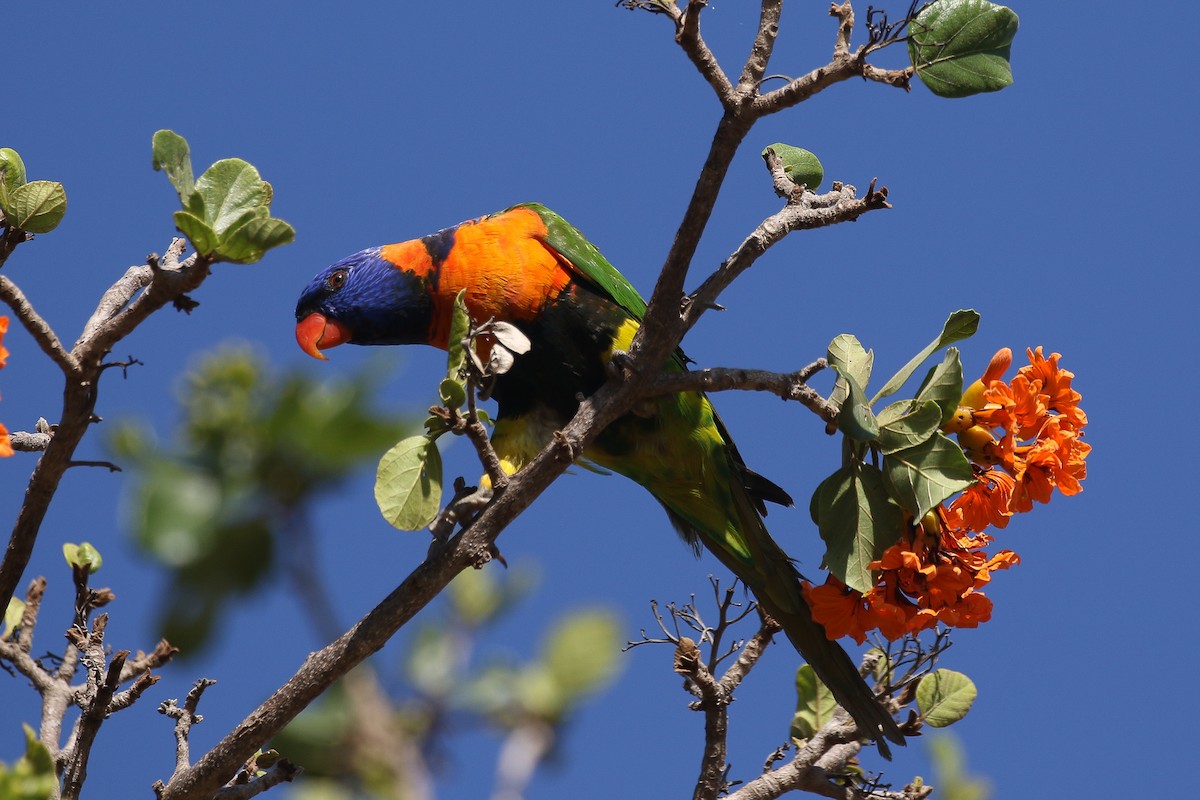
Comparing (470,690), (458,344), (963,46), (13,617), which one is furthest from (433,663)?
(13,617)

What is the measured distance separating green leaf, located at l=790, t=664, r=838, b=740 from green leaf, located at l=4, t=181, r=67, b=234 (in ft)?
9.02

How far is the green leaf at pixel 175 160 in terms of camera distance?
87.0 inches

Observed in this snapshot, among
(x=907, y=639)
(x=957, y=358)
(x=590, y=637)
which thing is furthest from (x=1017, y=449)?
(x=590, y=637)

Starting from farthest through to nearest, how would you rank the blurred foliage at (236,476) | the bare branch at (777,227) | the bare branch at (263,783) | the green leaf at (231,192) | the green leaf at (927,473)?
the bare branch at (777,227), the bare branch at (263,783), the green leaf at (927,473), the green leaf at (231,192), the blurred foliage at (236,476)

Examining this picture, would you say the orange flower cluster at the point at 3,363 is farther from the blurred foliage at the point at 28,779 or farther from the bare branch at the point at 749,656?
the bare branch at the point at 749,656

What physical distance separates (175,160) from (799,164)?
191cm

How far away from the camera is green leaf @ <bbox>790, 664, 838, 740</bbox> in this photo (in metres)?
3.82

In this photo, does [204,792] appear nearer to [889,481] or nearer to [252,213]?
[252,213]

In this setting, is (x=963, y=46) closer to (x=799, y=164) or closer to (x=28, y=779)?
(x=799, y=164)

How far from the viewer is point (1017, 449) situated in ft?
9.18

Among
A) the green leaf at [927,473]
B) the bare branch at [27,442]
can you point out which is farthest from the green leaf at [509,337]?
the bare branch at [27,442]

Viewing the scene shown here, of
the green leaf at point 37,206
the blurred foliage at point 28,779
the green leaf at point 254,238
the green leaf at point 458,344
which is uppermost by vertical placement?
the green leaf at point 37,206

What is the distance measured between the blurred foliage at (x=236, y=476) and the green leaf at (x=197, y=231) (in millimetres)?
1632

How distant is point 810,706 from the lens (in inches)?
152
